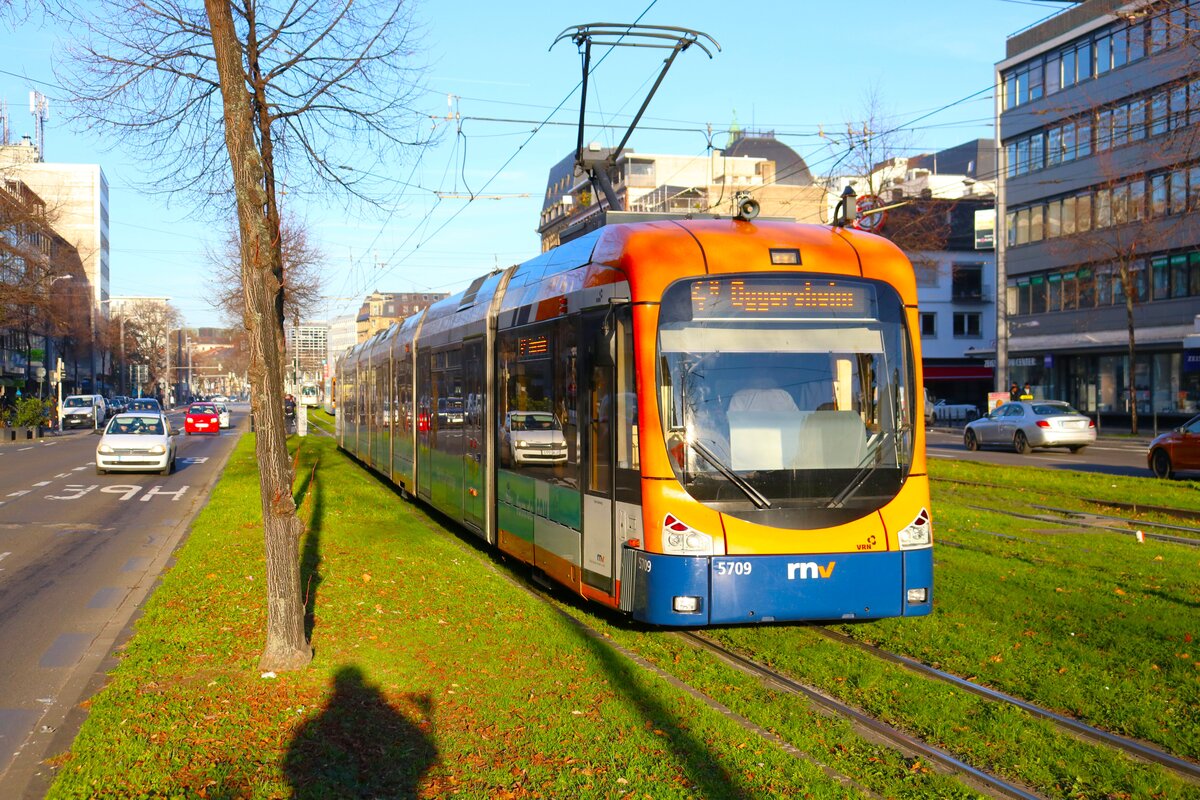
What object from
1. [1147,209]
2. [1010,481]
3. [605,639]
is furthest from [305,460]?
[1147,209]

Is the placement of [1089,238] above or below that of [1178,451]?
above

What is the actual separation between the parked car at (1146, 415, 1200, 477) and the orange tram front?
1636 cm

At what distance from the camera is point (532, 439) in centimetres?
1098

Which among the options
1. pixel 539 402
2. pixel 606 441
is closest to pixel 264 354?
pixel 606 441

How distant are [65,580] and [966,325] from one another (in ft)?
244

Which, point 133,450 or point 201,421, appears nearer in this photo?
point 133,450

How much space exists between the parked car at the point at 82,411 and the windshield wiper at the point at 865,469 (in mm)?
60829

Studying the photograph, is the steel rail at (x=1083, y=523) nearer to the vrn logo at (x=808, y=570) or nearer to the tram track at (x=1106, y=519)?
the tram track at (x=1106, y=519)

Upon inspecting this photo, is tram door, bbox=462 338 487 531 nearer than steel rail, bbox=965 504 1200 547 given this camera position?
Yes

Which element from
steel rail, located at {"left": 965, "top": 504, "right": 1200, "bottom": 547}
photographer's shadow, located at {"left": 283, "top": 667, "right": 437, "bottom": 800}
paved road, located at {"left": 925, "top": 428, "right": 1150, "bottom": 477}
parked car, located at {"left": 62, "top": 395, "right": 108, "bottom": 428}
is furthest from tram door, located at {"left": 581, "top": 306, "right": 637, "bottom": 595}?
parked car, located at {"left": 62, "top": 395, "right": 108, "bottom": 428}

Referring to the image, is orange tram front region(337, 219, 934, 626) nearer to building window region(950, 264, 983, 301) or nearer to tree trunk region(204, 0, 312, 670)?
tree trunk region(204, 0, 312, 670)

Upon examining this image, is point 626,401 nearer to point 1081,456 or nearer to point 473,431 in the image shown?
point 473,431

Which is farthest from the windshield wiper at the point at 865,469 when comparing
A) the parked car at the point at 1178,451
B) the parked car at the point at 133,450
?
the parked car at the point at 133,450

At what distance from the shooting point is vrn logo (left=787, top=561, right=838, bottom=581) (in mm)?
8109
